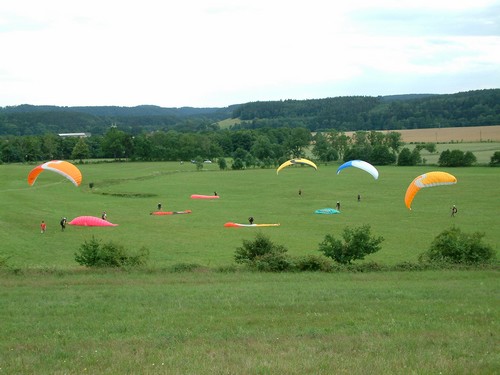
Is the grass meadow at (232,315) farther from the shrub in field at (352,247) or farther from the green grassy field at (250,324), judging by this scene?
the shrub in field at (352,247)

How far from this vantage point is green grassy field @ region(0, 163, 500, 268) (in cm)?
3431

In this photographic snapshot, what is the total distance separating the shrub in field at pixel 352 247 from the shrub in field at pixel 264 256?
1891mm

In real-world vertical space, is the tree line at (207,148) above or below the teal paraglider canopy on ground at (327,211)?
above

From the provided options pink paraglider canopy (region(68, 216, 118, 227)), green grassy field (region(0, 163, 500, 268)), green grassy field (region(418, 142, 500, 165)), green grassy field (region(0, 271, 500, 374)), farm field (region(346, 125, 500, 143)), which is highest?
farm field (region(346, 125, 500, 143))

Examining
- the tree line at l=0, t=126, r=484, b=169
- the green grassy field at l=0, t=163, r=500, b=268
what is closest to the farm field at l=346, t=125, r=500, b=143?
the tree line at l=0, t=126, r=484, b=169

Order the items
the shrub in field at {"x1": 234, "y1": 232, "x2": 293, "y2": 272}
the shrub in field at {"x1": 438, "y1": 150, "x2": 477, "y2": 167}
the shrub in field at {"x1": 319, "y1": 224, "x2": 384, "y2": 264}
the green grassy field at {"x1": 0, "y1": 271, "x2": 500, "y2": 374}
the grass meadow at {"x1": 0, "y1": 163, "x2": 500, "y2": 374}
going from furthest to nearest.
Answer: the shrub in field at {"x1": 438, "y1": 150, "x2": 477, "y2": 167} → the shrub in field at {"x1": 319, "y1": 224, "x2": 384, "y2": 264} → the shrub in field at {"x1": 234, "y1": 232, "x2": 293, "y2": 272} → the grass meadow at {"x1": 0, "y1": 163, "x2": 500, "y2": 374} → the green grassy field at {"x1": 0, "y1": 271, "x2": 500, "y2": 374}

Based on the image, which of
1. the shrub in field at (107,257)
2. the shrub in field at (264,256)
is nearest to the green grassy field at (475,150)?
the shrub in field at (264,256)

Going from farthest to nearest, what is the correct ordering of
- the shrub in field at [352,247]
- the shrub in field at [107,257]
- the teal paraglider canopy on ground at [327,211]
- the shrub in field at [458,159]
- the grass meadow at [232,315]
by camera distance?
the shrub in field at [458,159], the teal paraglider canopy on ground at [327,211], the shrub in field at [352,247], the shrub in field at [107,257], the grass meadow at [232,315]

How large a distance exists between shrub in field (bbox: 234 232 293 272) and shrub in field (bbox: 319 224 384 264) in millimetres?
1891

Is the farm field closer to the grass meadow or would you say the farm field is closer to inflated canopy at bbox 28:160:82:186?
the grass meadow

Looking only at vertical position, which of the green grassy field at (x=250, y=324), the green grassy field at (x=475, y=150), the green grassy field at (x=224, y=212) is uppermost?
the green grassy field at (x=250, y=324)

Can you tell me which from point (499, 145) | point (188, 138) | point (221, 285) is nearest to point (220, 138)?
point (188, 138)

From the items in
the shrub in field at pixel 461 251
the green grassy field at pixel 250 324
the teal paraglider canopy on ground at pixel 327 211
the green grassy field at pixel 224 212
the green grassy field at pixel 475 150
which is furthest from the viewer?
the green grassy field at pixel 475 150

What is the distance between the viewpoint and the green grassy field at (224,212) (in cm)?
3431
